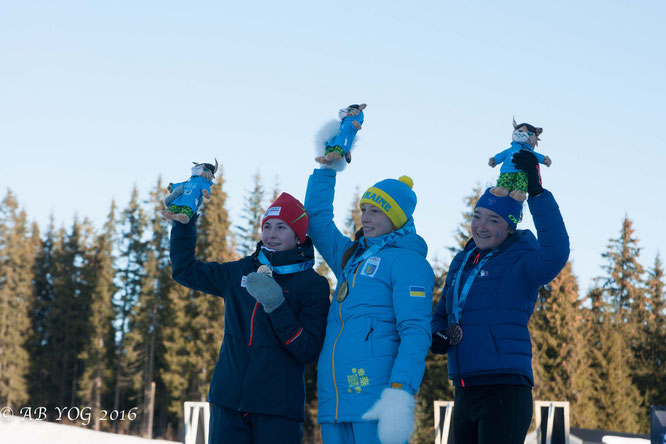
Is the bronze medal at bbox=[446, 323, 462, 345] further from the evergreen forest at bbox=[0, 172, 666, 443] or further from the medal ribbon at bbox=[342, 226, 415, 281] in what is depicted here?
the evergreen forest at bbox=[0, 172, 666, 443]

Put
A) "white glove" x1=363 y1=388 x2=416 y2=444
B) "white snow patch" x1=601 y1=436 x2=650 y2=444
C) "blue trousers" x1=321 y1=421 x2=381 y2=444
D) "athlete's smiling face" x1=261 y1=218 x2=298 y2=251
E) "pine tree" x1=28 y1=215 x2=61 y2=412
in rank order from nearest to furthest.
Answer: "white glove" x1=363 y1=388 x2=416 y2=444 < "blue trousers" x1=321 y1=421 x2=381 y2=444 < "athlete's smiling face" x1=261 y1=218 x2=298 y2=251 < "white snow patch" x1=601 y1=436 x2=650 y2=444 < "pine tree" x1=28 y1=215 x2=61 y2=412

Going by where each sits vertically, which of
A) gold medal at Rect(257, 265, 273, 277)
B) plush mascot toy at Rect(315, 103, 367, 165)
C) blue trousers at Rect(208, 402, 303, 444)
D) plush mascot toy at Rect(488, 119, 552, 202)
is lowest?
blue trousers at Rect(208, 402, 303, 444)

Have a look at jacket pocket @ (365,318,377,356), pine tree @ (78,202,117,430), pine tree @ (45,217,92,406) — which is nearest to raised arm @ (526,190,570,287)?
jacket pocket @ (365,318,377,356)

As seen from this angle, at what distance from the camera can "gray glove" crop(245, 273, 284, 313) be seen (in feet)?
12.7

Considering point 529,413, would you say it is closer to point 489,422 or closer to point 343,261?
point 489,422

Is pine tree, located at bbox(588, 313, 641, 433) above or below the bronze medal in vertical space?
below

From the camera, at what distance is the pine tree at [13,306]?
1844 inches

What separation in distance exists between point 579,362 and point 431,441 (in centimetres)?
836

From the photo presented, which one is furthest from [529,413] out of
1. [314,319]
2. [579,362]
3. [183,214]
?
[579,362]

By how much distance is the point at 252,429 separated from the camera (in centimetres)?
397

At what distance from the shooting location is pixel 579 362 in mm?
34812

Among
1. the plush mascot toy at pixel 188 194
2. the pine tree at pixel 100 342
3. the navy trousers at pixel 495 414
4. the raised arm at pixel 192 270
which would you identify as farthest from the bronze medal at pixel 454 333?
the pine tree at pixel 100 342

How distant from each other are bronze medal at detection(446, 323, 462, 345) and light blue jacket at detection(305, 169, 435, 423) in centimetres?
29

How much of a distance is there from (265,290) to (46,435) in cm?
815
